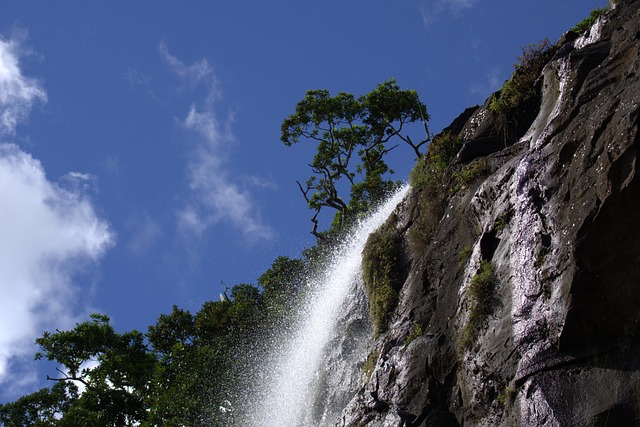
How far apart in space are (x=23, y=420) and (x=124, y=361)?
459cm

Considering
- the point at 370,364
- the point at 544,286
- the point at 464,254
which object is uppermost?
the point at 464,254

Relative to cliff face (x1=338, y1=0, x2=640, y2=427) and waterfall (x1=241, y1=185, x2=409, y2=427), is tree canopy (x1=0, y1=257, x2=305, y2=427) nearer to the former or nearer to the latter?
waterfall (x1=241, y1=185, x2=409, y2=427)

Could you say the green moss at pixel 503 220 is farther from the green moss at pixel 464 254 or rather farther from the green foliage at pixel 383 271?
the green foliage at pixel 383 271

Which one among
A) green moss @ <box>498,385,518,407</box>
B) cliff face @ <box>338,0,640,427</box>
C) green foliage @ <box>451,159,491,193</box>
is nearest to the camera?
cliff face @ <box>338,0,640,427</box>

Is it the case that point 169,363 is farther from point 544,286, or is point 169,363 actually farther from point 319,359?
point 544,286

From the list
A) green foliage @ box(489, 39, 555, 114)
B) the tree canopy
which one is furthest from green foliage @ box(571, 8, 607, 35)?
the tree canopy

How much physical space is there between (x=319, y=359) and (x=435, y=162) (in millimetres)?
5549

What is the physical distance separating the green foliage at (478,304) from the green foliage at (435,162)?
19.5 feet

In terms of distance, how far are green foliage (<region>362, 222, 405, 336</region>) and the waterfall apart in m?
0.88

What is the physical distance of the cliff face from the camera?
877 centimetres

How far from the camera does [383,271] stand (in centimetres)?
1608

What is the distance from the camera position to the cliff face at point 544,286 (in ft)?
28.8

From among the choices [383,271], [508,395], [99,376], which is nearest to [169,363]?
[99,376]

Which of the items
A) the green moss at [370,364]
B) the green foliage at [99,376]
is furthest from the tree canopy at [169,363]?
the green moss at [370,364]
